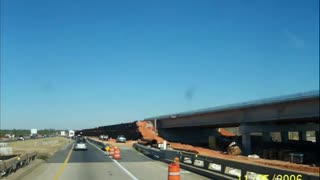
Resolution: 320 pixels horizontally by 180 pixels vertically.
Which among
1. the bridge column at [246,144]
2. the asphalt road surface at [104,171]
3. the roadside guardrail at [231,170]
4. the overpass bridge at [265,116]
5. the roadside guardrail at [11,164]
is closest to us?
the roadside guardrail at [231,170]

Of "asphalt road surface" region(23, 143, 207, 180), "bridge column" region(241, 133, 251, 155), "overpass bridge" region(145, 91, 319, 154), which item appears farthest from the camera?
"bridge column" region(241, 133, 251, 155)

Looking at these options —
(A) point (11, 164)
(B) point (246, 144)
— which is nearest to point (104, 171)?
(A) point (11, 164)

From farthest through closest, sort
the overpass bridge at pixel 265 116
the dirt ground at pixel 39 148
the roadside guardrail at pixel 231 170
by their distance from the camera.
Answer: the dirt ground at pixel 39 148 < the overpass bridge at pixel 265 116 < the roadside guardrail at pixel 231 170

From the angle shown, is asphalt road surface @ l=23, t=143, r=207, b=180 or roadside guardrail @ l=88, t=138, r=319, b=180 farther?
asphalt road surface @ l=23, t=143, r=207, b=180

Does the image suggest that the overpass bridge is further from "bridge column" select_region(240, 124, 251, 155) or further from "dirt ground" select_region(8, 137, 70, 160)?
"dirt ground" select_region(8, 137, 70, 160)

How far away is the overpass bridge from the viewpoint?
5044 centimetres

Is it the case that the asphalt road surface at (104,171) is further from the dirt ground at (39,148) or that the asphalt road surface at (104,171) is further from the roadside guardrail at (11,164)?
the dirt ground at (39,148)

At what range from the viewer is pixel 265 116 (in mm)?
58562

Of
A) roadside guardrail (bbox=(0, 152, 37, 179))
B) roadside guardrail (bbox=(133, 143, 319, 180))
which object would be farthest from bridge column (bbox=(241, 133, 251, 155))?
roadside guardrail (bbox=(0, 152, 37, 179))

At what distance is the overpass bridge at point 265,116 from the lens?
165 feet

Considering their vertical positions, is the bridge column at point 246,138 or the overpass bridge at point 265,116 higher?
the overpass bridge at point 265,116

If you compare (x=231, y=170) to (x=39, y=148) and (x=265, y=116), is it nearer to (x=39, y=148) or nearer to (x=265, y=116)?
(x=265, y=116)

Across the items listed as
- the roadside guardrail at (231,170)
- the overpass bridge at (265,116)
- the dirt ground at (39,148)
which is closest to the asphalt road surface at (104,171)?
the roadside guardrail at (231,170)

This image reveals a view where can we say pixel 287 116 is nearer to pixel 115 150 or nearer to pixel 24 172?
pixel 115 150
